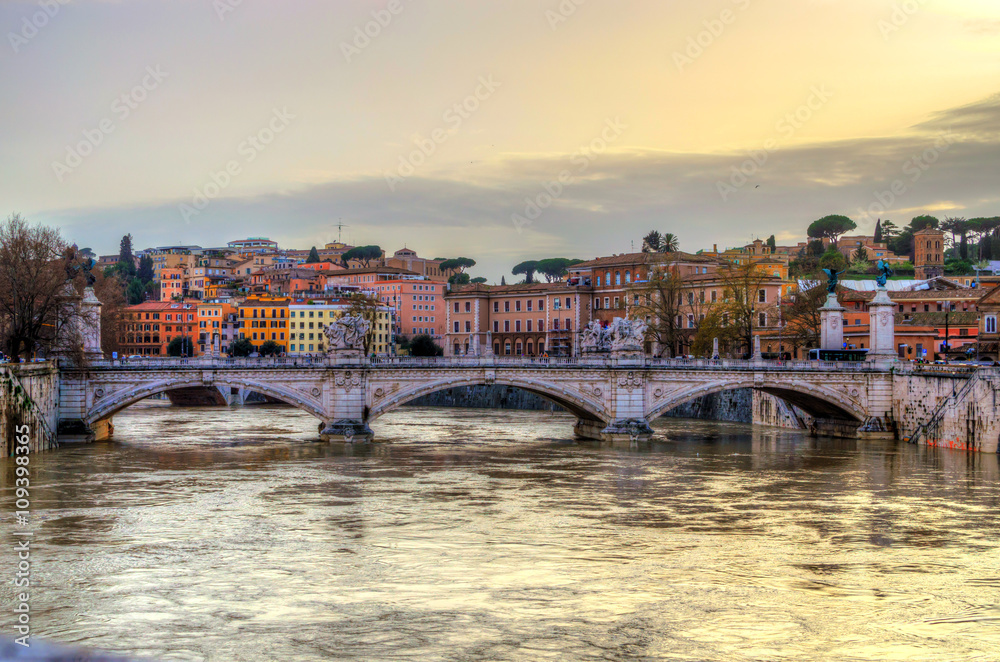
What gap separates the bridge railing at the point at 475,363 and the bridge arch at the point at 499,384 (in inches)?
28.7

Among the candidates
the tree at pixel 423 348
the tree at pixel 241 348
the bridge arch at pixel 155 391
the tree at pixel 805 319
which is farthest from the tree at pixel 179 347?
the bridge arch at pixel 155 391

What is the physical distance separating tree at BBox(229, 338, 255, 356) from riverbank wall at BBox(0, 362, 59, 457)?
54081 mm

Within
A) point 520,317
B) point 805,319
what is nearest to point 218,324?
point 520,317

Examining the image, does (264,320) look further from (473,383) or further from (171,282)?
(473,383)

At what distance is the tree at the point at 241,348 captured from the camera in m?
99.9

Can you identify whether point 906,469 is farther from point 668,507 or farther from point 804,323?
point 804,323

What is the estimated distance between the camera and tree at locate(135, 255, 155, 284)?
161 meters

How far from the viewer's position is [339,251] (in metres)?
172

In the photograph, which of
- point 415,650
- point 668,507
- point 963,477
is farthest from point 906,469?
point 415,650

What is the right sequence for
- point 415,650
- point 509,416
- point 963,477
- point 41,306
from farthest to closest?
point 509,416 → point 41,306 → point 963,477 → point 415,650

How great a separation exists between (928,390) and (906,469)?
880cm

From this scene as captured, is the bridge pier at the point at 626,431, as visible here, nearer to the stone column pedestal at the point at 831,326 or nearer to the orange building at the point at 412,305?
the stone column pedestal at the point at 831,326

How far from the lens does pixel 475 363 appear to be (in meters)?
49.4

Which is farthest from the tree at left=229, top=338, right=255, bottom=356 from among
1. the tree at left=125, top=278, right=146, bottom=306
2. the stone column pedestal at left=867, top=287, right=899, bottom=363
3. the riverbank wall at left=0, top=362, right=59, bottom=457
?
the stone column pedestal at left=867, top=287, right=899, bottom=363
